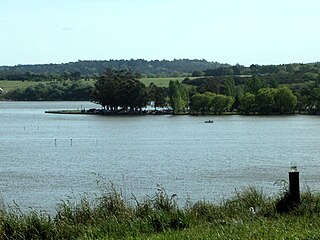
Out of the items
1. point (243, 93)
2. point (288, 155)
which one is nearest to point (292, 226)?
point (288, 155)

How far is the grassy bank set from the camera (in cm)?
1429

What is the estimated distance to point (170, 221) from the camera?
54.8 ft

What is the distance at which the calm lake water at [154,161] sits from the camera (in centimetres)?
4131

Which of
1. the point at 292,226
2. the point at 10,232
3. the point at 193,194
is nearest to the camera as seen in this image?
the point at 292,226

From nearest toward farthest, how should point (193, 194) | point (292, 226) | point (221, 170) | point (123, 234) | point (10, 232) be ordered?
point (292, 226) → point (123, 234) → point (10, 232) → point (193, 194) → point (221, 170)

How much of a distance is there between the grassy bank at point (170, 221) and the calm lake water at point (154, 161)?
757 centimetres

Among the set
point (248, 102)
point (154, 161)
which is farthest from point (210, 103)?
point (154, 161)

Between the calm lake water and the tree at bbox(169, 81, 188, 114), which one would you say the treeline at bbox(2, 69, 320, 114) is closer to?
the tree at bbox(169, 81, 188, 114)

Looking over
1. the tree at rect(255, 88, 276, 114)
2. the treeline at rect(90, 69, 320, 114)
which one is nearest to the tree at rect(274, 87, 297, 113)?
the treeline at rect(90, 69, 320, 114)

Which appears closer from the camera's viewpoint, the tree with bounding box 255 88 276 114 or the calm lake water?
the calm lake water

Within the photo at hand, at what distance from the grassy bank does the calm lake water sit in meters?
7.57

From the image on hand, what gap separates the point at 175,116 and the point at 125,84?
1578cm

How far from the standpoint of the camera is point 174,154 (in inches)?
2862

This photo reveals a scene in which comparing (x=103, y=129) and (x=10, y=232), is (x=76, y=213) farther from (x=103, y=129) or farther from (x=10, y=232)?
(x=103, y=129)
